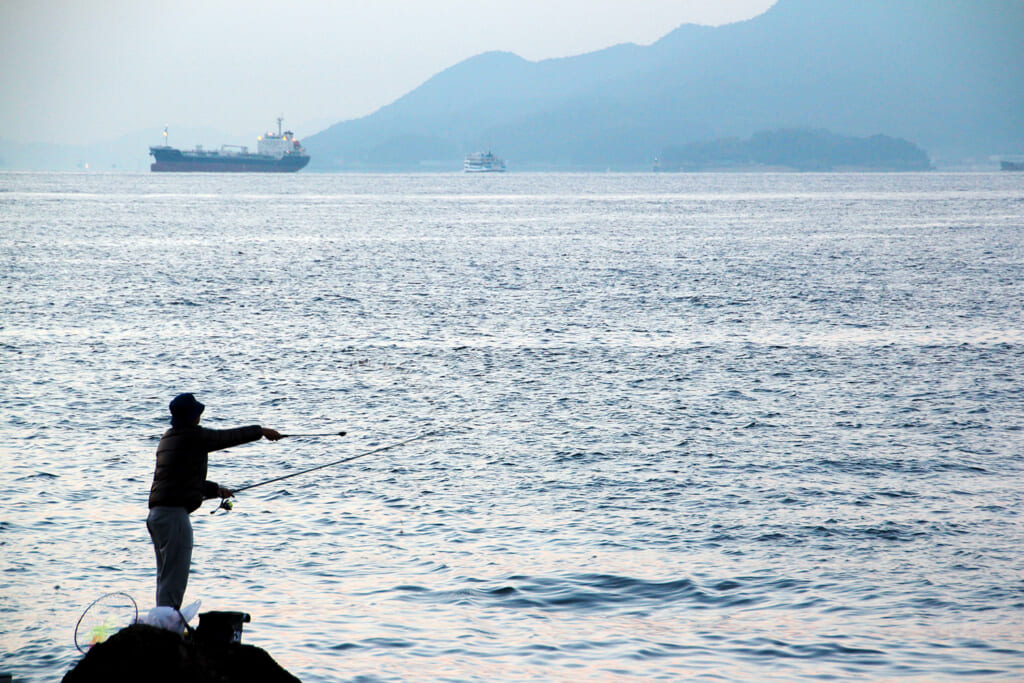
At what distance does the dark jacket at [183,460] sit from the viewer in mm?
9391

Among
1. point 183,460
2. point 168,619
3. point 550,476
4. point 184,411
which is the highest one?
point 184,411

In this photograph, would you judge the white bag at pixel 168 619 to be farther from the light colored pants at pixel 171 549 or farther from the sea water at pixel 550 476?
the sea water at pixel 550 476

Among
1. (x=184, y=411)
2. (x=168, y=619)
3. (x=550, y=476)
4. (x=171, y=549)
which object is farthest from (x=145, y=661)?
(x=550, y=476)

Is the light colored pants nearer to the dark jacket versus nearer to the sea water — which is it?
the dark jacket

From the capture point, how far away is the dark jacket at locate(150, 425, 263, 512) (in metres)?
9.39

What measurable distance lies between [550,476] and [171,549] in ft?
29.2

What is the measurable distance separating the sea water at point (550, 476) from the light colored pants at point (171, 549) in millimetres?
1527

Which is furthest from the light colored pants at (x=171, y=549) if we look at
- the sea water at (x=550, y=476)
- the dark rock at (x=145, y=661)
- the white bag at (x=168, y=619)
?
the dark rock at (x=145, y=661)

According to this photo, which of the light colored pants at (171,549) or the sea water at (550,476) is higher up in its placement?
the light colored pants at (171,549)

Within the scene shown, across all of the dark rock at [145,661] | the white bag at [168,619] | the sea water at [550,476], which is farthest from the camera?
the sea water at [550,476]

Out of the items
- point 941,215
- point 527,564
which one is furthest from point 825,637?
point 941,215

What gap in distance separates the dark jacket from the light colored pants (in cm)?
10

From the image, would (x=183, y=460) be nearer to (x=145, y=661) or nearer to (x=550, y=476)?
(x=145, y=661)

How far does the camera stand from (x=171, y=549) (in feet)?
31.2
